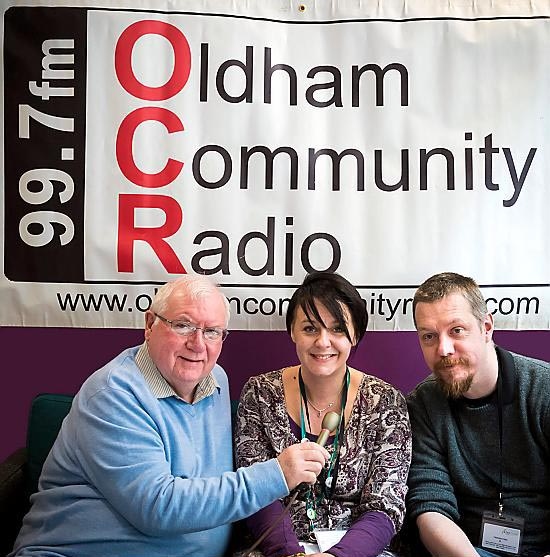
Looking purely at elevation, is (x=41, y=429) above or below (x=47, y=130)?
below

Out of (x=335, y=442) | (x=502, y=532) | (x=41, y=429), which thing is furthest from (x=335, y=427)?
(x=41, y=429)

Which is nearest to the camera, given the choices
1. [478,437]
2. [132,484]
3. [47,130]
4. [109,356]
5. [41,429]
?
[132,484]

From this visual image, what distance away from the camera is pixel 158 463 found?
1.79m

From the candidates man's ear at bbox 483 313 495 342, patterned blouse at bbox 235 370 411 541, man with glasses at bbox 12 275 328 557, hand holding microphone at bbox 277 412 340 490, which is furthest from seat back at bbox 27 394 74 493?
man's ear at bbox 483 313 495 342

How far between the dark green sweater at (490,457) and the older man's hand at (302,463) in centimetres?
47

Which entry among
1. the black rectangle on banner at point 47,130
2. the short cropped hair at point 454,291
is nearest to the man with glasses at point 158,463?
the short cropped hair at point 454,291

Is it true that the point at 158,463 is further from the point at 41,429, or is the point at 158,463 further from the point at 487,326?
the point at 487,326

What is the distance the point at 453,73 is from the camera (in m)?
2.62

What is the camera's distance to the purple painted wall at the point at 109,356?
2.70 meters

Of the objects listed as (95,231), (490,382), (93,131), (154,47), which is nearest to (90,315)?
(95,231)

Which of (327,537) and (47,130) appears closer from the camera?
(327,537)

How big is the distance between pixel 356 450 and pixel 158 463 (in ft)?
1.97

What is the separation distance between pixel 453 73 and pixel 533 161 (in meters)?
0.41

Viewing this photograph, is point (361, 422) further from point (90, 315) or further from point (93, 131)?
point (93, 131)
